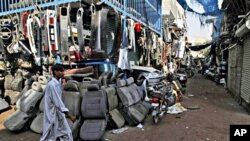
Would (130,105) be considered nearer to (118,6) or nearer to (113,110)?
(113,110)

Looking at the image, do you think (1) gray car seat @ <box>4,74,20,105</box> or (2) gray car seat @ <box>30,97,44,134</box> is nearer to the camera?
(2) gray car seat @ <box>30,97,44,134</box>

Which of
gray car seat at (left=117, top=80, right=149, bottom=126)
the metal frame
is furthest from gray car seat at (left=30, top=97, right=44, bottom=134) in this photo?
the metal frame

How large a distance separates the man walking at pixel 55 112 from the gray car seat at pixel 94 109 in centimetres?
111

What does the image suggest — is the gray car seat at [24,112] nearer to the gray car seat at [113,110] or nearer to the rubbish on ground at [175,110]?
the gray car seat at [113,110]

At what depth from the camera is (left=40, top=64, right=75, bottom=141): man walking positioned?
17.2ft

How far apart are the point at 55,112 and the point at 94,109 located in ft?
5.03

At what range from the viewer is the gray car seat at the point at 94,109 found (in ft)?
21.7

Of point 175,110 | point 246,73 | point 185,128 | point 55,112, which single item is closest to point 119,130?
point 185,128

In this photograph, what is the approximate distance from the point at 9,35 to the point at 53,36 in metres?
3.22

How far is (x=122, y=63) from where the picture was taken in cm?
1014

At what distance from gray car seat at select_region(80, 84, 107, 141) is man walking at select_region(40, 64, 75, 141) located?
111cm

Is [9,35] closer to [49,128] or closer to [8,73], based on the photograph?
[8,73]

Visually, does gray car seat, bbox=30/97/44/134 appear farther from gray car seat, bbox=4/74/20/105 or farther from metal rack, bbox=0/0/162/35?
metal rack, bbox=0/0/162/35

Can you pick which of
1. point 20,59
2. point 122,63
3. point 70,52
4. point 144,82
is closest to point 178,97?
point 144,82
